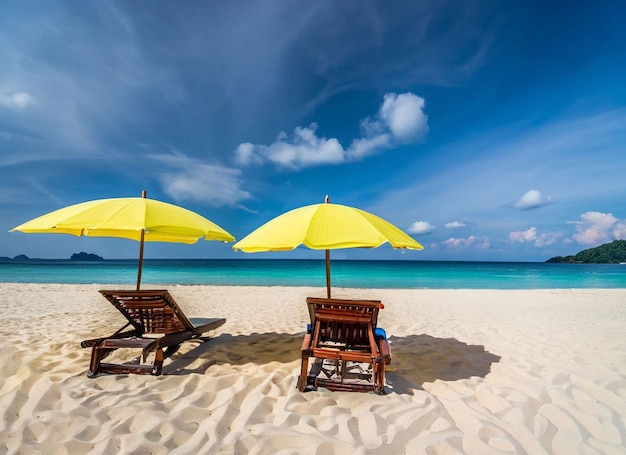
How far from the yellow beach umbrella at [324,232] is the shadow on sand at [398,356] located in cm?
163

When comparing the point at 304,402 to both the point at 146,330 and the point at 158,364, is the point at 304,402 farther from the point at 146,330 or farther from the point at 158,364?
the point at 146,330

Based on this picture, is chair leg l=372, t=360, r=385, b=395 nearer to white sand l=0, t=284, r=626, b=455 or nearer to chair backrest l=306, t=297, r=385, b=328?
white sand l=0, t=284, r=626, b=455

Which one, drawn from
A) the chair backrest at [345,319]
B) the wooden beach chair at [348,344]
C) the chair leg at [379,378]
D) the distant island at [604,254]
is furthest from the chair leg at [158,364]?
the distant island at [604,254]

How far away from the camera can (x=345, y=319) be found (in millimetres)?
3748

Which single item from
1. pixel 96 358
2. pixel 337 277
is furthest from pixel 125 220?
pixel 337 277

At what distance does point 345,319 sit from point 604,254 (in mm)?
118529

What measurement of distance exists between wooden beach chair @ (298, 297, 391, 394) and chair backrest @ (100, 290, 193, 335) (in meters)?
1.82

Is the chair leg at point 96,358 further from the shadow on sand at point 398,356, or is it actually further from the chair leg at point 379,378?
the chair leg at point 379,378

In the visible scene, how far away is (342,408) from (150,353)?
3253mm

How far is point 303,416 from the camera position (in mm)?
2838

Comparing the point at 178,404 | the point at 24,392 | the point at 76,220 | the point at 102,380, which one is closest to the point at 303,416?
the point at 178,404

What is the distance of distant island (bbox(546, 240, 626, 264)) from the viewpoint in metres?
87.1

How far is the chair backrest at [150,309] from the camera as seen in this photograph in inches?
160

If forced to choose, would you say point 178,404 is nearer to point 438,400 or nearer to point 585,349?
point 438,400
